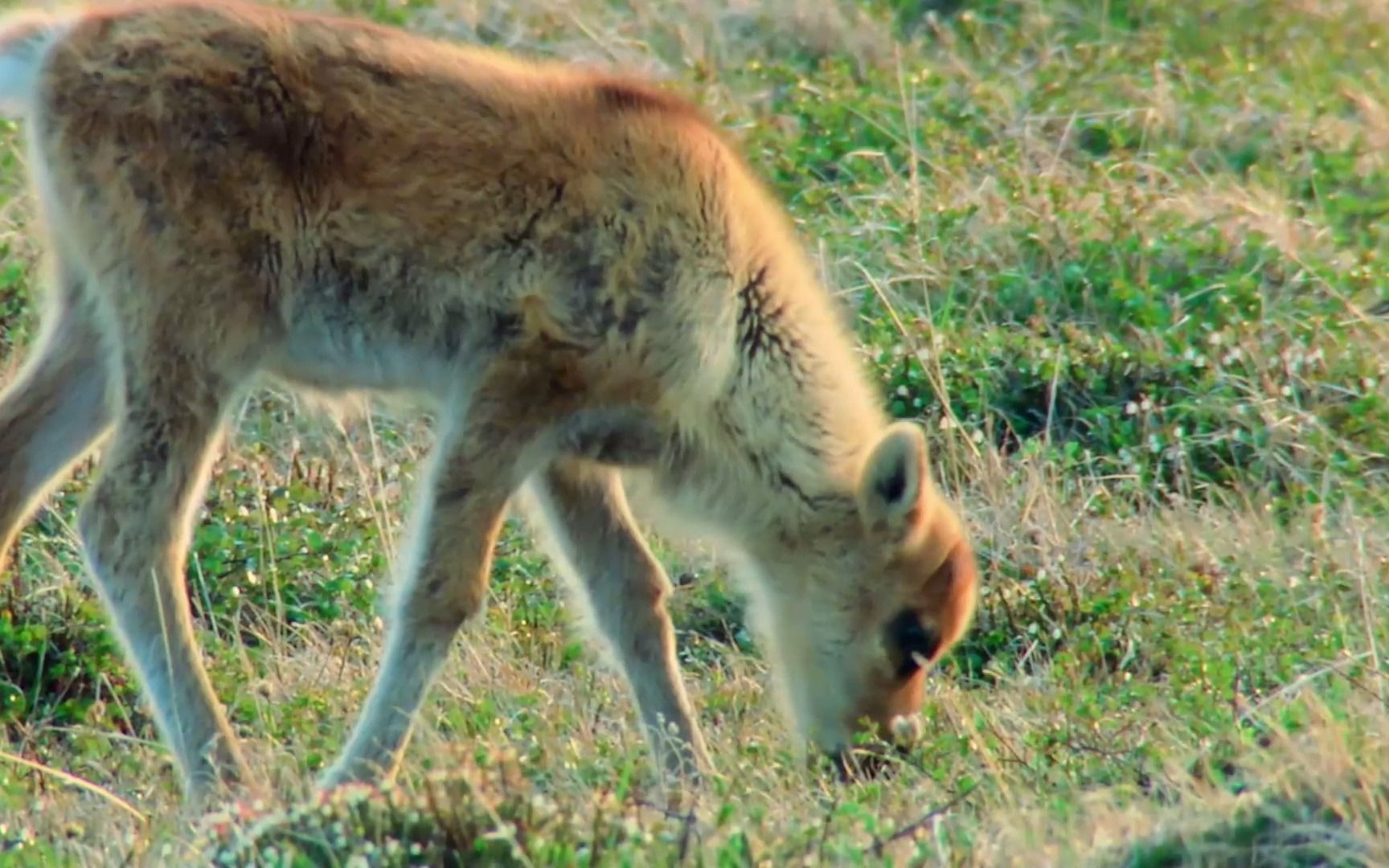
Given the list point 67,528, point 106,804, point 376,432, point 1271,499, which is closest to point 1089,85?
point 1271,499

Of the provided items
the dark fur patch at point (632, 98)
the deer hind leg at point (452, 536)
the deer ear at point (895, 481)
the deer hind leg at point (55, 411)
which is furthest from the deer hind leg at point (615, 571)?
the deer hind leg at point (55, 411)

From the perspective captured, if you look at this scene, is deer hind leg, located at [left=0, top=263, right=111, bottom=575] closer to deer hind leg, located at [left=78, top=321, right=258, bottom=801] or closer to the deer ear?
deer hind leg, located at [left=78, top=321, right=258, bottom=801]

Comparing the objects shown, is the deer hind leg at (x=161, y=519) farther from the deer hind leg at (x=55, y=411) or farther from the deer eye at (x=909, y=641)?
the deer eye at (x=909, y=641)

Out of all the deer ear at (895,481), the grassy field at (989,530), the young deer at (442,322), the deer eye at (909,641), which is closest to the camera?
the grassy field at (989,530)

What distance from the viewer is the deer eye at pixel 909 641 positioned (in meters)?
6.76

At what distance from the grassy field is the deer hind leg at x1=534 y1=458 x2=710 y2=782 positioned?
0.63ft

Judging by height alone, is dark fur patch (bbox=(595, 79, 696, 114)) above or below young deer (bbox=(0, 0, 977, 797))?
above

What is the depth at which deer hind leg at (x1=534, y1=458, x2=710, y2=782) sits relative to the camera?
23.0ft

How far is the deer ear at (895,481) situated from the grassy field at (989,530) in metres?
0.60

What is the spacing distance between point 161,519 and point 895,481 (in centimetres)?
211

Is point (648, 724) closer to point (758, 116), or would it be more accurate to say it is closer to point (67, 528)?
point (67, 528)

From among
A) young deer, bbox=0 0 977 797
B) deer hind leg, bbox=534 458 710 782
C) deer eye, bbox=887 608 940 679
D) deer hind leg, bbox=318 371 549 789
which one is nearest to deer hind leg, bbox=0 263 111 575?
young deer, bbox=0 0 977 797

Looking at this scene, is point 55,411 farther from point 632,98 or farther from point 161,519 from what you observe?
point 632,98

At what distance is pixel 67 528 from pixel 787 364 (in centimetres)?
258
